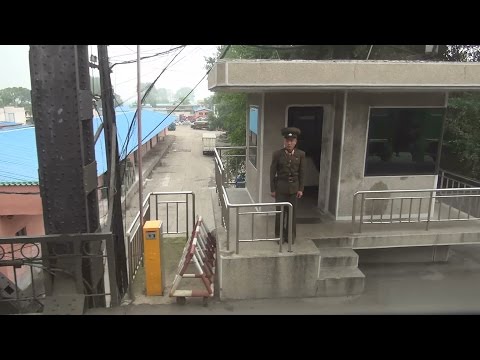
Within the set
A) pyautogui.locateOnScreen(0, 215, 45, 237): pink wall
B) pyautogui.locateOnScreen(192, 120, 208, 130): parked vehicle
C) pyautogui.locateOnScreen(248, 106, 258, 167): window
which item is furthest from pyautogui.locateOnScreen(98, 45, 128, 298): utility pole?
pyautogui.locateOnScreen(192, 120, 208, 130): parked vehicle

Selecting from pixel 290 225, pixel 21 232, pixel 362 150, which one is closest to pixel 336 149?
pixel 362 150

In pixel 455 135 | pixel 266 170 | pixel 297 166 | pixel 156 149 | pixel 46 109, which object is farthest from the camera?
pixel 156 149

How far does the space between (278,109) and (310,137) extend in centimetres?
148

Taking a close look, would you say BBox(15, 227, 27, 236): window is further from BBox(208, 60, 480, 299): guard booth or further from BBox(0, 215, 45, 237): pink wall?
BBox(208, 60, 480, 299): guard booth

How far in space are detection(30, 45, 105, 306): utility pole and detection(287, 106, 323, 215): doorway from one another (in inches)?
147

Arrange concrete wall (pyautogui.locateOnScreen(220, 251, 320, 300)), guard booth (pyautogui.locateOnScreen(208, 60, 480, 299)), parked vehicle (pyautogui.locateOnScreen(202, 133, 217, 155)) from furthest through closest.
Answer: parked vehicle (pyautogui.locateOnScreen(202, 133, 217, 155))
guard booth (pyautogui.locateOnScreen(208, 60, 480, 299))
concrete wall (pyautogui.locateOnScreen(220, 251, 320, 300))

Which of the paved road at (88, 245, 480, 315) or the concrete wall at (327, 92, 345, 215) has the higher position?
the concrete wall at (327, 92, 345, 215)

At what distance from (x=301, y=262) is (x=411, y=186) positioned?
288 cm

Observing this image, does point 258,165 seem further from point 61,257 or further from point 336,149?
point 61,257

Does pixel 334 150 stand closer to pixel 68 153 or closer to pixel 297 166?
pixel 297 166

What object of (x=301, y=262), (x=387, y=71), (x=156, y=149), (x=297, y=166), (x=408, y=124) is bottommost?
(x=156, y=149)

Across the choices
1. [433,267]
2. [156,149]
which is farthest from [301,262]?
[156,149]

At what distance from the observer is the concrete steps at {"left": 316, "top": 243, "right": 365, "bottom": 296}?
546cm

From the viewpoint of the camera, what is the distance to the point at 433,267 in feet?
22.0
